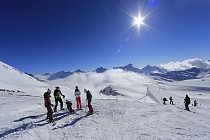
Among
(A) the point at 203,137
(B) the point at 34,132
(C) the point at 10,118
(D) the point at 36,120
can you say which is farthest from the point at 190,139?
(C) the point at 10,118

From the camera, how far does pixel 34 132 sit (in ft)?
41.7

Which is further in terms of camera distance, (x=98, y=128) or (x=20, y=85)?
(x=20, y=85)

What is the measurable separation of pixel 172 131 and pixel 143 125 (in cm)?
216

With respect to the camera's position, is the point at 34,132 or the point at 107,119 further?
the point at 107,119

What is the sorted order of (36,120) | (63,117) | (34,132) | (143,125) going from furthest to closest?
(63,117) < (36,120) < (143,125) < (34,132)

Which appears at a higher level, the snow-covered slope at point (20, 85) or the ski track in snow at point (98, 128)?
the snow-covered slope at point (20, 85)

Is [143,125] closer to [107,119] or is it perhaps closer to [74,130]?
[107,119]

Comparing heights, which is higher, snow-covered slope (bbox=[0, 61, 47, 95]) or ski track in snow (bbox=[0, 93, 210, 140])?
snow-covered slope (bbox=[0, 61, 47, 95])

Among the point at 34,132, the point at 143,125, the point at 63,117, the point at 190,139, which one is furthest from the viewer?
the point at 63,117

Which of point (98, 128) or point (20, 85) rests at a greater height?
point (20, 85)

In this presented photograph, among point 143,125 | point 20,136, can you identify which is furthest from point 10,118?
point 143,125

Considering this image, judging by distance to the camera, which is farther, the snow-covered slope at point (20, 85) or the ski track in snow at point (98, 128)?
the snow-covered slope at point (20, 85)

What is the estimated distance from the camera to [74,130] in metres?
13.5

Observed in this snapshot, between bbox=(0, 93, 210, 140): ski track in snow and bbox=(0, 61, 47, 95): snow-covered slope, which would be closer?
bbox=(0, 93, 210, 140): ski track in snow
